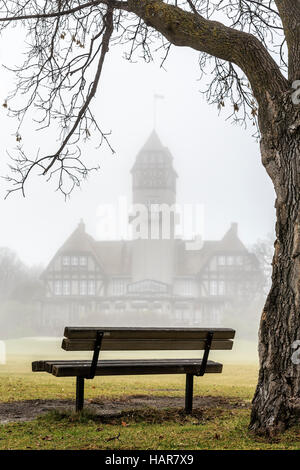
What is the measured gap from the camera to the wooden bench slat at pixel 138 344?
5.50 meters

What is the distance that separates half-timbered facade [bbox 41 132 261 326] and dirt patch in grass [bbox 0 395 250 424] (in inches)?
1935

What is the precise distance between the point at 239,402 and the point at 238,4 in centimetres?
538

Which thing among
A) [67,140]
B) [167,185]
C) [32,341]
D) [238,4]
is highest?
[167,185]

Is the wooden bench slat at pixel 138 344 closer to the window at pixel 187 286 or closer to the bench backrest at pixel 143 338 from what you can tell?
the bench backrest at pixel 143 338

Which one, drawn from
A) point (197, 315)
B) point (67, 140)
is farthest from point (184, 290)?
point (67, 140)

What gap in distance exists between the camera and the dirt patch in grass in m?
6.15

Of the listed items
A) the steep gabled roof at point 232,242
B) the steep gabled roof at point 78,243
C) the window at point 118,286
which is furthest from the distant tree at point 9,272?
the steep gabled roof at point 232,242

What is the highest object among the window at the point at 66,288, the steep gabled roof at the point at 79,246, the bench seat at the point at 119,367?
the steep gabled roof at the point at 79,246

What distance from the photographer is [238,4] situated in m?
8.99

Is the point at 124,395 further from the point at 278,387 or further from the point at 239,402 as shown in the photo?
the point at 278,387

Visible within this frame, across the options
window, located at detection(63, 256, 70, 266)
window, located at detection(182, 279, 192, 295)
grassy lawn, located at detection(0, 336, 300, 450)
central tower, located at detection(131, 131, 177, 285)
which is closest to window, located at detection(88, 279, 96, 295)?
window, located at detection(63, 256, 70, 266)

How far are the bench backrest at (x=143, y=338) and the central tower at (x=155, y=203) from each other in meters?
56.9

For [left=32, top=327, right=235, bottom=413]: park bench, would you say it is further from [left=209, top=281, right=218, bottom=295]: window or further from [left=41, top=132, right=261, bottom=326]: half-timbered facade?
[left=209, top=281, right=218, bottom=295]: window
